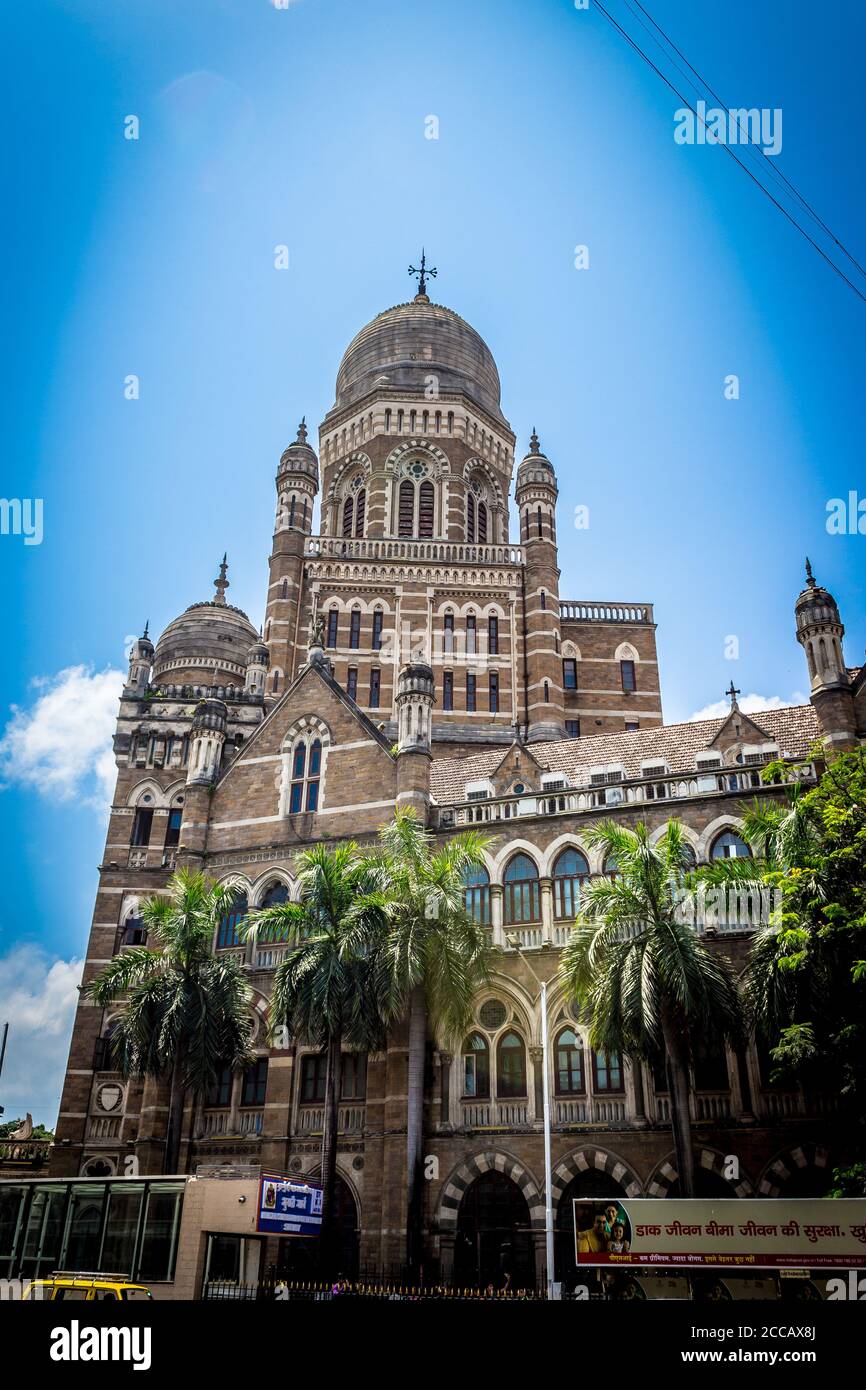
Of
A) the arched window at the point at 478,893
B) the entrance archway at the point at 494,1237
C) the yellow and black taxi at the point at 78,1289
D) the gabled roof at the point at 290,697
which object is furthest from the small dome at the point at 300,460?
the yellow and black taxi at the point at 78,1289

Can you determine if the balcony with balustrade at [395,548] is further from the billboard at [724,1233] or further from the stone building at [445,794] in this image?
the billboard at [724,1233]

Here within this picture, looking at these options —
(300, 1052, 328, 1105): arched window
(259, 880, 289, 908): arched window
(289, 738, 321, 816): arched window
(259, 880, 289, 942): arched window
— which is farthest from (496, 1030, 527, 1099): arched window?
(289, 738, 321, 816): arched window

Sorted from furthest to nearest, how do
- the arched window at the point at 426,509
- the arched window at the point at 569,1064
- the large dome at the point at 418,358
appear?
1. the large dome at the point at 418,358
2. the arched window at the point at 426,509
3. the arched window at the point at 569,1064

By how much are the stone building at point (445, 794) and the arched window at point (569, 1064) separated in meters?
0.07

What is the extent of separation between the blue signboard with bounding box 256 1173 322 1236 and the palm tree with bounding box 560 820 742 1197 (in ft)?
24.9

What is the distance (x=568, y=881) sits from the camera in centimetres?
3167

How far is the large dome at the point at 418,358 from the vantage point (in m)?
59.3

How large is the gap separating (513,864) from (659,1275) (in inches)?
515

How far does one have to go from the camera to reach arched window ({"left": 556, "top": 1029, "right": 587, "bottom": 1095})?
96.7 ft

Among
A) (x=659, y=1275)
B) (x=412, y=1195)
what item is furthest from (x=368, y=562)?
(x=659, y=1275)

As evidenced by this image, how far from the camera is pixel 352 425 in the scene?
59469 mm

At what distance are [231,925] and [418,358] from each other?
35.8 meters

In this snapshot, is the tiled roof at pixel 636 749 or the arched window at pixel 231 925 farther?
the arched window at pixel 231 925
